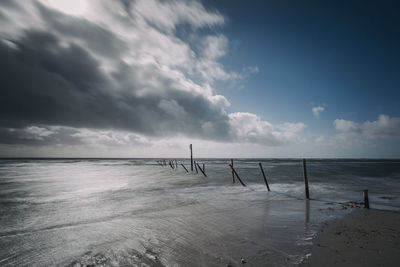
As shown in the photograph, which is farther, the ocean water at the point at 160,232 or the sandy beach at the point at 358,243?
the ocean water at the point at 160,232

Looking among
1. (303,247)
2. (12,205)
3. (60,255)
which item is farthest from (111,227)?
(12,205)

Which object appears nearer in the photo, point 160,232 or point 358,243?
point 358,243

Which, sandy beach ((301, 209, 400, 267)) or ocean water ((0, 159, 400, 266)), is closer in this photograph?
sandy beach ((301, 209, 400, 267))

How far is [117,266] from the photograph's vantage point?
4172 millimetres

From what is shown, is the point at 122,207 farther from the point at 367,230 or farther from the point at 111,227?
the point at 367,230

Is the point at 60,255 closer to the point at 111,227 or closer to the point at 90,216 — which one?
the point at 111,227

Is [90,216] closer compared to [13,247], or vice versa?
[13,247]

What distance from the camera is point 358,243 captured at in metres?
5.23

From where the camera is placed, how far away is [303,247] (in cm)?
501

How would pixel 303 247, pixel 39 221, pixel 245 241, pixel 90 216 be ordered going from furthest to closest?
1. pixel 90 216
2. pixel 39 221
3. pixel 245 241
4. pixel 303 247

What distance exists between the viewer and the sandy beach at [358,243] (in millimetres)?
4332

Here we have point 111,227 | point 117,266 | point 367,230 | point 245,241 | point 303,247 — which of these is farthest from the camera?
point 111,227

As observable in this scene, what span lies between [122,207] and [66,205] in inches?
136

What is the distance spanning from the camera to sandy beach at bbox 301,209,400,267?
14.2 feet
